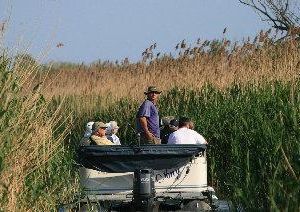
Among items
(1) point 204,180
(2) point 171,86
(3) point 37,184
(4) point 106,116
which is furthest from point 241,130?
(4) point 106,116

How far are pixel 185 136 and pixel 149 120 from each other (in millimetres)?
2397

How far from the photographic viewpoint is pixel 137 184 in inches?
356

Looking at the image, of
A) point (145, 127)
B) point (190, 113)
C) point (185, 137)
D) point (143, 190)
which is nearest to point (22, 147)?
point (143, 190)

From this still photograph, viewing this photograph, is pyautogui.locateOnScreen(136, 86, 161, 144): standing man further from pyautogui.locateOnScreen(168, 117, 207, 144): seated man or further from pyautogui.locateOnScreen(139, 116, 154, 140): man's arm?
pyautogui.locateOnScreen(168, 117, 207, 144): seated man

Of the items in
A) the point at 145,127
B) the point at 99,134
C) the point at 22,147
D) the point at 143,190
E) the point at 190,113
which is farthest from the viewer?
the point at 190,113

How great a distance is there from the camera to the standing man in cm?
1376

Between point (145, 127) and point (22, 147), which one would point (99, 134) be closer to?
point (145, 127)

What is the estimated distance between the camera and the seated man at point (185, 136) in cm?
1155

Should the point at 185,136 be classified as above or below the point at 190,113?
below

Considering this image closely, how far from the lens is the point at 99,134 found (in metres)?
11.5

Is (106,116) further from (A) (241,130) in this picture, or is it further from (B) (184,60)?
(A) (241,130)

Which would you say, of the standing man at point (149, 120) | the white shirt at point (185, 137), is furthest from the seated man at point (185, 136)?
the standing man at point (149, 120)

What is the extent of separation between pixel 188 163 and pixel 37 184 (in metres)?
2.34

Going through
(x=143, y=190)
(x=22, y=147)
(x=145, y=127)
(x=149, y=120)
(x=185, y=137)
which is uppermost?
(x=149, y=120)
